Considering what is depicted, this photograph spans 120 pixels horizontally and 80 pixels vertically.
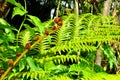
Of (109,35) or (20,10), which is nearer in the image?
(20,10)

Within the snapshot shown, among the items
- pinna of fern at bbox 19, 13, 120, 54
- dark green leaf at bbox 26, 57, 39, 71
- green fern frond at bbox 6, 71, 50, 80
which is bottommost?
green fern frond at bbox 6, 71, 50, 80

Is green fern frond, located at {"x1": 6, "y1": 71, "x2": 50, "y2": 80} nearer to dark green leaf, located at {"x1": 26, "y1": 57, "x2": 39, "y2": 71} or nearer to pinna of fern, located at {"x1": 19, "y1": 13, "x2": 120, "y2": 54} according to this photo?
dark green leaf, located at {"x1": 26, "y1": 57, "x2": 39, "y2": 71}

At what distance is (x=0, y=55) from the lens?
4.16ft

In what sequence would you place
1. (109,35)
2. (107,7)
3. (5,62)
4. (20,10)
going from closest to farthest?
(20,10) < (5,62) < (109,35) < (107,7)

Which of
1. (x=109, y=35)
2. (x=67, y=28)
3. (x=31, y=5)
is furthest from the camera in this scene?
(x=31, y=5)

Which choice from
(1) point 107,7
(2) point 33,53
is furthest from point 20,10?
(1) point 107,7

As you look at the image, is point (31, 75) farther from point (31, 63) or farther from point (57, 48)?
point (57, 48)

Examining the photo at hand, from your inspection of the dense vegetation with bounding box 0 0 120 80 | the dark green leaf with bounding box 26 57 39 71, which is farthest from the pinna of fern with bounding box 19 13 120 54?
the dark green leaf with bounding box 26 57 39 71

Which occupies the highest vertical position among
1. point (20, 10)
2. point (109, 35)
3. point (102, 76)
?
point (20, 10)

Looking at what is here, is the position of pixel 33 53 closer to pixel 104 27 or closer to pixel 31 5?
pixel 104 27

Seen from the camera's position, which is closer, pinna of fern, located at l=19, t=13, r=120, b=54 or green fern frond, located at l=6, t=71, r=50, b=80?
green fern frond, located at l=6, t=71, r=50, b=80

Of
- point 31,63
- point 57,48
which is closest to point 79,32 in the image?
point 57,48

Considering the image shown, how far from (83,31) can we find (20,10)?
1.49 ft

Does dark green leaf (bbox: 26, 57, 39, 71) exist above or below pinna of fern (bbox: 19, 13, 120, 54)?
below
